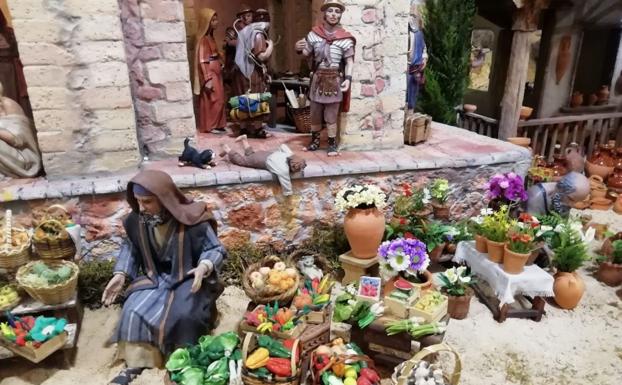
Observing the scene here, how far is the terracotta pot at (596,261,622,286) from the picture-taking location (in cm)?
452

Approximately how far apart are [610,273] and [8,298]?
518 centimetres

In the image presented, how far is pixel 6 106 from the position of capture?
432 centimetres

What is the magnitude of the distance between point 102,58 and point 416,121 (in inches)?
133

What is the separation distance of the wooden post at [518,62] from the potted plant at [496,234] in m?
3.29

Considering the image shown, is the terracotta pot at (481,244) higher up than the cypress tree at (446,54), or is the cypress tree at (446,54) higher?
the cypress tree at (446,54)

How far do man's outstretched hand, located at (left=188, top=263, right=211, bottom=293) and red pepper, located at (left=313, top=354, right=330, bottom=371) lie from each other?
944 mm

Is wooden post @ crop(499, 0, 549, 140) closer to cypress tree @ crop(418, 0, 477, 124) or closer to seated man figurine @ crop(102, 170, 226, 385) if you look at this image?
cypress tree @ crop(418, 0, 477, 124)

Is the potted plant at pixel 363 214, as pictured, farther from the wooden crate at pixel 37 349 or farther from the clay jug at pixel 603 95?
the clay jug at pixel 603 95

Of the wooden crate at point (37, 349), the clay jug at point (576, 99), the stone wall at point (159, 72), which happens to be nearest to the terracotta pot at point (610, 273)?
the stone wall at point (159, 72)

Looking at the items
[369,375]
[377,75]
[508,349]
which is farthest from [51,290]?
[377,75]

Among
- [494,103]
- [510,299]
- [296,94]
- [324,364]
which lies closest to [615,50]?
[494,103]

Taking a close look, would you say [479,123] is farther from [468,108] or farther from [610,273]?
[610,273]

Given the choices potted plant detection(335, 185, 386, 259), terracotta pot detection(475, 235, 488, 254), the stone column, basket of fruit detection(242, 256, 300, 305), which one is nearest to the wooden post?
the stone column

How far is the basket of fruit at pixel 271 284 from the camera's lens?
11.4ft
